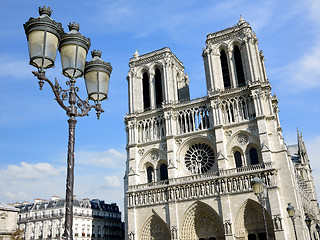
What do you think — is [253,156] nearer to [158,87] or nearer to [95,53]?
[158,87]

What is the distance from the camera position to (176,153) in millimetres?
33094

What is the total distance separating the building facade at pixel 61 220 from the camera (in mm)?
40344

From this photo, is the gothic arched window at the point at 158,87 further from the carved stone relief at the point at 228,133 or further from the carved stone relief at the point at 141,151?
the carved stone relief at the point at 228,133

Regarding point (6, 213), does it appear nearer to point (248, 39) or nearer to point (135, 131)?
point (135, 131)

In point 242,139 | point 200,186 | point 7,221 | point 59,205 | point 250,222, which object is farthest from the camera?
point 59,205

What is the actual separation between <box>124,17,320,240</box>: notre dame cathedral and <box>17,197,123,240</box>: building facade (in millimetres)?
10811

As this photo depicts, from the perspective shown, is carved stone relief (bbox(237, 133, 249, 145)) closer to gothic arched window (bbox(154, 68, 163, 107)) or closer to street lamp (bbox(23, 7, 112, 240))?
gothic arched window (bbox(154, 68, 163, 107))

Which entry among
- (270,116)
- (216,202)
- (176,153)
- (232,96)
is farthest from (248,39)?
(216,202)

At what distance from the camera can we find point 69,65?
6.34m

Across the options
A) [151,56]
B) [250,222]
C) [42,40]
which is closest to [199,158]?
[250,222]

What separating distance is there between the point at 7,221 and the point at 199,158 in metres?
19.3

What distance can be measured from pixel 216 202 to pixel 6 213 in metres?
20.0

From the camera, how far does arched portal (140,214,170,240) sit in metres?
31.2

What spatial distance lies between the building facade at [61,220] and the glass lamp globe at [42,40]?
3586 centimetres
